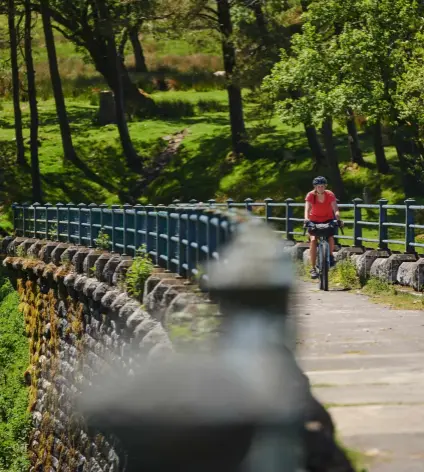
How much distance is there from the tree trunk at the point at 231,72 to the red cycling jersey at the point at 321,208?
23656mm

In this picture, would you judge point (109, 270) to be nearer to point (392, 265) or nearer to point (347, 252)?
point (347, 252)

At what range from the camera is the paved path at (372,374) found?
7.90 metres

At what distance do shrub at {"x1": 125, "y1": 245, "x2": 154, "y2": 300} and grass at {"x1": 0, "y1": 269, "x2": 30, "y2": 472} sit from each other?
572 cm

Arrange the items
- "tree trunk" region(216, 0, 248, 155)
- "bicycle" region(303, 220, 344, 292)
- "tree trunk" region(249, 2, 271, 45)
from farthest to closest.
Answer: "tree trunk" region(216, 0, 248, 155), "tree trunk" region(249, 2, 271, 45), "bicycle" region(303, 220, 344, 292)

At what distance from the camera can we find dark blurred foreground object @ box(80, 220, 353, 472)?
6.39 metres

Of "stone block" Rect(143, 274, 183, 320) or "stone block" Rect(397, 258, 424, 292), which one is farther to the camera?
"stone block" Rect(397, 258, 424, 292)

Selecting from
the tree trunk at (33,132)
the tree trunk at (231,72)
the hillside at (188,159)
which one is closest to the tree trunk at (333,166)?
the hillside at (188,159)

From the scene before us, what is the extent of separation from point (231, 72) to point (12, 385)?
70.1 feet

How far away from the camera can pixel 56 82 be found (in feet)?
146

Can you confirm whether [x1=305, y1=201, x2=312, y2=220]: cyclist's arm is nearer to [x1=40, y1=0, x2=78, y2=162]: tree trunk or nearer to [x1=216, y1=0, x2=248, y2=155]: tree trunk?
[x1=216, y1=0, x2=248, y2=155]: tree trunk

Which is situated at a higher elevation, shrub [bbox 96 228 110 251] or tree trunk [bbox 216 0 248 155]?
tree trunk [bbox 216 0 248 155]

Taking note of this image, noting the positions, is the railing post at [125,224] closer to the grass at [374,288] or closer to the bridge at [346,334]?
the bridge at [346,334]

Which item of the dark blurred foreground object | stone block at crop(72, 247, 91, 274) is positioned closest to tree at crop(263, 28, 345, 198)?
stone block at crop(72, 247, 91, 274)

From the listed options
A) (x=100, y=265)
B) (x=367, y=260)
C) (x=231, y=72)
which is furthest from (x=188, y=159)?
(x=367, y=260)
